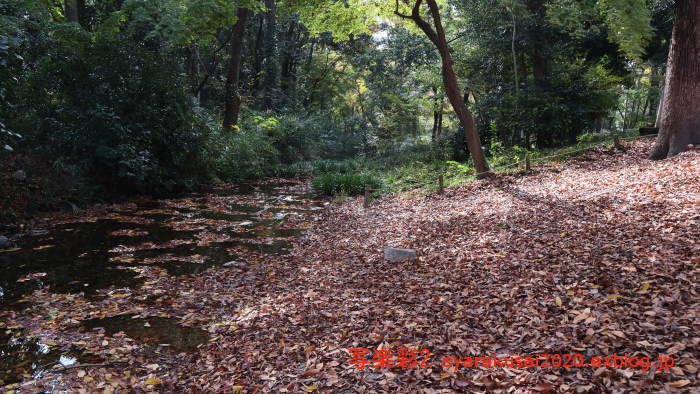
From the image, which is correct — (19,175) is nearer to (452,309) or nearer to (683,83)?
(452,309)

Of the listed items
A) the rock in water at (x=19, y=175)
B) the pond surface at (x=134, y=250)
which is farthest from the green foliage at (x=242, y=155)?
the rock in water at (x=19, y=175)

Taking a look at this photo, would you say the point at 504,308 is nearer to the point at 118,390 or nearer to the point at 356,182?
the point at 118,390

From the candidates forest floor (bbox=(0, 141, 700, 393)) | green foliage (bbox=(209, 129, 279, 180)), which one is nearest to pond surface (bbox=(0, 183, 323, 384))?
forest floor (bbox=(0, 141, 700, 393))

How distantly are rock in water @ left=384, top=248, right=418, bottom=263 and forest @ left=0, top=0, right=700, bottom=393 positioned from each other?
0.04m

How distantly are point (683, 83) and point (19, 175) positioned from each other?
15449 millimetres

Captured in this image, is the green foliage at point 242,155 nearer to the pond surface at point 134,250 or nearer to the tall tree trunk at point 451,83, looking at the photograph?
the pond surface at point 134,250

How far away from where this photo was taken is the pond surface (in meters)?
4.73

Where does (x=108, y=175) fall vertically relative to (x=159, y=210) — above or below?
above

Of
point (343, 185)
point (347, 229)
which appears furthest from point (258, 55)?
point (347, 229)

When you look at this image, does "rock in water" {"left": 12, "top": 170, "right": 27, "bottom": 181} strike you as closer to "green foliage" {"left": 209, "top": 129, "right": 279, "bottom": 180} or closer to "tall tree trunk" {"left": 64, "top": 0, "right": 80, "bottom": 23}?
"green foliage" {"left": 209, "top": 129, "right": 279, "bottom": 180}

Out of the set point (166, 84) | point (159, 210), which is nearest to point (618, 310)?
point (159, 210)

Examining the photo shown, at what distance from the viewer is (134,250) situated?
26.0 ft

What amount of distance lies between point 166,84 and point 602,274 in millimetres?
13054

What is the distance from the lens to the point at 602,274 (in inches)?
178
